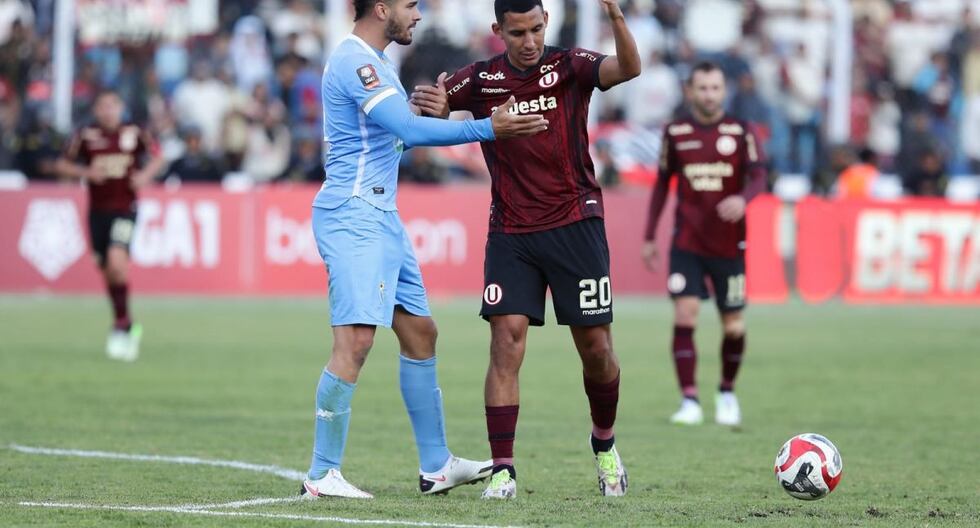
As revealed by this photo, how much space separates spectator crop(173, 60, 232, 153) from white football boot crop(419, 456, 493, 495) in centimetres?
1621

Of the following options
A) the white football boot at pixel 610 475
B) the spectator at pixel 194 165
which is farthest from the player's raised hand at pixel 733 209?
the spectator at pixel 194 165

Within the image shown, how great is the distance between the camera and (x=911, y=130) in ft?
81.5

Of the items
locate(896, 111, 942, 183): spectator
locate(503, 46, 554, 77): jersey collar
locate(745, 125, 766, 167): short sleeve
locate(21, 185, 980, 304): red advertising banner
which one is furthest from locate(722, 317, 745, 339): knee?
locate(896, 111, 942, 183): spectator

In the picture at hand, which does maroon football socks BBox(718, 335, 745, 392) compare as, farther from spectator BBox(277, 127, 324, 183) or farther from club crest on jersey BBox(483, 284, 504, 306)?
spectator BBox(277, 127, 324, 183)

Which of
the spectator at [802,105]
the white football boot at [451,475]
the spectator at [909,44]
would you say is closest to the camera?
the white football boot at [451,475]

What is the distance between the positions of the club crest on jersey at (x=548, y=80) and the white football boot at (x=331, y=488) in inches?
74.6

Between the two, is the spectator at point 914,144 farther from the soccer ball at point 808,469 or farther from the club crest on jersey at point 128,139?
the soccer ball at point 808,469

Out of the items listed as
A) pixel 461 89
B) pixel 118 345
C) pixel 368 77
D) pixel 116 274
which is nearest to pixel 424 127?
pixel 368 77

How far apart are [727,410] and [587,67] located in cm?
426

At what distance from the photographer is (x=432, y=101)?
7.43 meters

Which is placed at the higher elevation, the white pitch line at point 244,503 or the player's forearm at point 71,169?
the player's forearm at point 71,169

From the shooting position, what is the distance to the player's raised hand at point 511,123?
6965mm

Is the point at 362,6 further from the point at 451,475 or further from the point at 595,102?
the point at 595,102

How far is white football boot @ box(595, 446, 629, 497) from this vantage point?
7539 millimetres
